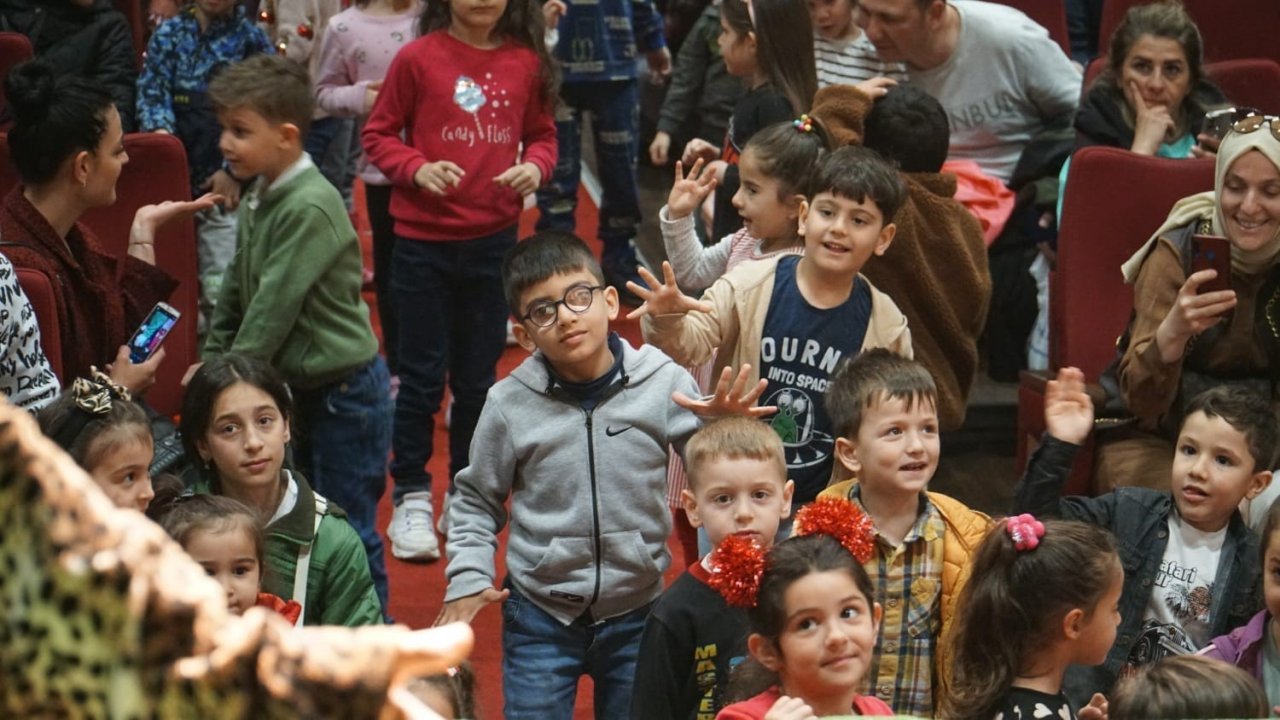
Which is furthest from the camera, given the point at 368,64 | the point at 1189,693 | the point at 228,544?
the point at 368,64

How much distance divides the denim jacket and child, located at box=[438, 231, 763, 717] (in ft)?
1.80

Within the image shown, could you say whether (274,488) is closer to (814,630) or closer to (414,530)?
(814,630)

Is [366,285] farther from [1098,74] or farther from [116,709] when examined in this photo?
[116,709]

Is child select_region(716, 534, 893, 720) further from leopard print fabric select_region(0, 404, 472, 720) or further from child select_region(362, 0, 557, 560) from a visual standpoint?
child select_region(362, 0, 557, 560)

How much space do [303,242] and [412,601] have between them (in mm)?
963

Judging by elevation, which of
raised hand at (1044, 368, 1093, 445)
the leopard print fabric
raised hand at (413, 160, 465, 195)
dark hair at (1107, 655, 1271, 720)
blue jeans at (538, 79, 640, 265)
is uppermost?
the leopard print fabric

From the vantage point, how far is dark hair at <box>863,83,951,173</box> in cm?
353

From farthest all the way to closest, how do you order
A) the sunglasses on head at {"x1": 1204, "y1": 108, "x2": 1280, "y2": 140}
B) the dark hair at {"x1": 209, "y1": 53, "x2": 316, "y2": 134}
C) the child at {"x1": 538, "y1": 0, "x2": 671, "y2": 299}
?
1. the child at {"x1": 538, "y1": 0, "x2": 671, "y2": 299}
2. the sunglasses on head at {"x1": 1204, "y1": 108, "x2": 1280, "y2": 140}
3. the dark hair at {"x1": 209, "y1": 53, "x2": 316, "y2": 134}

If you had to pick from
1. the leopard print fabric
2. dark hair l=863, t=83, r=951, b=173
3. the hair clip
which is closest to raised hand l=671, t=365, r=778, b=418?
the hair clip

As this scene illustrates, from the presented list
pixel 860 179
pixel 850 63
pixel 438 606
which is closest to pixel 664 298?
pixel 860 179

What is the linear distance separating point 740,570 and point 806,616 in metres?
0.12

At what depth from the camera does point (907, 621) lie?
247 centimetres

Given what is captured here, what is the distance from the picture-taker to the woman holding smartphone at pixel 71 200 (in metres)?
3.02

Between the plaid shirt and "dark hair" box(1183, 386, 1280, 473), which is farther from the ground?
"dark hair" box(1183, 386, 1280, 473)
